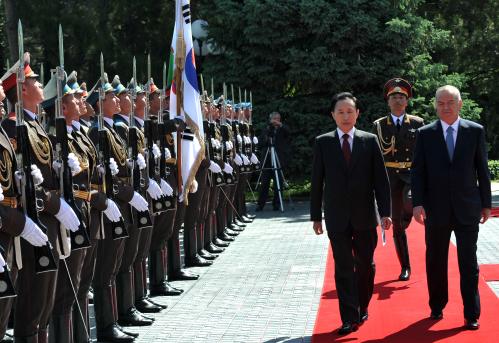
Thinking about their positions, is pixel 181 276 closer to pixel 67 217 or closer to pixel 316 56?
pixel 67 217

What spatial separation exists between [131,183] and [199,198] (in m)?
3.87

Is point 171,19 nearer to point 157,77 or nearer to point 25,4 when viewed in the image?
point 157,77

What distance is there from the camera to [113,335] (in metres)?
7.53

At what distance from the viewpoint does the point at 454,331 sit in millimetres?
7352

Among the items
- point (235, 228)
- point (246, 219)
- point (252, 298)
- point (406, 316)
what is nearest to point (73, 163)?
point (406, 316)

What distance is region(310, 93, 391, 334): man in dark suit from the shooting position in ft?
25.1

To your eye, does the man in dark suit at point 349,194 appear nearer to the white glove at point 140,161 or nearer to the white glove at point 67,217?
the white glove at point 140,161

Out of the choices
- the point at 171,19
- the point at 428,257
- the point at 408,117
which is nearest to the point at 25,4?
the point at 171,19

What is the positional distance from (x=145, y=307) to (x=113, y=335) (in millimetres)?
1247

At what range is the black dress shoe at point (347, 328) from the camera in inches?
292

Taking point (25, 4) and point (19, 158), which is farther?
point (25, 4)

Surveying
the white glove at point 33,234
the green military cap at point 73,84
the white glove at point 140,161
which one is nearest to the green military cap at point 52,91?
the green military cap at point 73,84

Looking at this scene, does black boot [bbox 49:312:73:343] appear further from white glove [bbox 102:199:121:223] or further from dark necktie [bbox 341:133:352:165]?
dark necktie [bbox 341:133:352:165]

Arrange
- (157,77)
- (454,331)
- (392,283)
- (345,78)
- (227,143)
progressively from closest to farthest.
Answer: (454,331)
(392,283)
(227,143)
(345,78)
(157,77)
